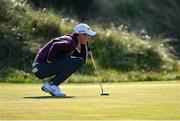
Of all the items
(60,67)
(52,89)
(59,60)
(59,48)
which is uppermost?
(59,48)

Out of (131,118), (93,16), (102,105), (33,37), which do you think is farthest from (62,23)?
(131,118)

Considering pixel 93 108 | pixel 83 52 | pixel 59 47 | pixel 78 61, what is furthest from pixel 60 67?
pixel 93 108

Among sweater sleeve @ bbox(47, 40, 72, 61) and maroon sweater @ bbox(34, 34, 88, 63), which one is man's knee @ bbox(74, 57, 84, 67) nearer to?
maroon sweater @ bbox(34, 34, 88, 63)

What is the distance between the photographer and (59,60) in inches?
525

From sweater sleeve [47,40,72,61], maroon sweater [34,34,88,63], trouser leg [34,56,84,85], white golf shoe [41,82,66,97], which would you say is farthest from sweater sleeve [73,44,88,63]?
white golf shoe [41,82,66,97]

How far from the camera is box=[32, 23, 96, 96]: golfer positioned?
13.1 metres

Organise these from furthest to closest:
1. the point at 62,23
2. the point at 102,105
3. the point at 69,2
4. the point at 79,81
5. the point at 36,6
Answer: the point at 69,2, the point at 36,6, the point at 62,23, the point at 79,81, the point at 102,105

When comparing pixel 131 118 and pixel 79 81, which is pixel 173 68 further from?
pixel 131 118

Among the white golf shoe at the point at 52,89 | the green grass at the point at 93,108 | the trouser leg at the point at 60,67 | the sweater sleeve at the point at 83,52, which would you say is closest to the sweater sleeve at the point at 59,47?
the trouser leg at the point at 60,67

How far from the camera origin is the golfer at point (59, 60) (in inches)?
516

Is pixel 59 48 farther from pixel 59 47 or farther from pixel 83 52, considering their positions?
pixel 83 52

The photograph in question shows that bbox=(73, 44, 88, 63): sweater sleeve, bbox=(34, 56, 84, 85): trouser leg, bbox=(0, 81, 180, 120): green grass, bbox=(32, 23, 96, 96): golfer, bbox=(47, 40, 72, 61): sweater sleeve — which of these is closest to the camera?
bbox=(0, 81, 180, 120): green grass

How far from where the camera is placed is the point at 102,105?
1070 cm

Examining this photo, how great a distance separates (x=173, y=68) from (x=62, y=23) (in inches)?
157
